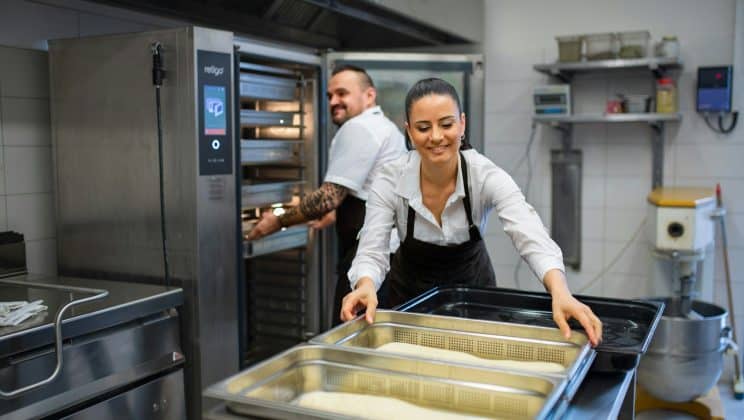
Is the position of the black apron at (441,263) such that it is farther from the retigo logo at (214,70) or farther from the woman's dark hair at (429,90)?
the retigo logo at (214,70)

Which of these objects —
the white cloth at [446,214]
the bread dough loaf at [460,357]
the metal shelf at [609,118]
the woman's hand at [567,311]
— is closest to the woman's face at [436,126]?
the white cloth at [446,214]

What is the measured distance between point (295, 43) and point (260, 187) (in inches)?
50.1

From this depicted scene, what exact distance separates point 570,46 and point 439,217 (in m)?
2.20

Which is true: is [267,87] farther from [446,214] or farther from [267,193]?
[446,214]

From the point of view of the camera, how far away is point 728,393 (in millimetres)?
4035

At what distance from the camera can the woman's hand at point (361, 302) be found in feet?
5.80

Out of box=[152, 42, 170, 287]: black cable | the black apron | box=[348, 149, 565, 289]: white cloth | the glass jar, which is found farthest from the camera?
the glass jar

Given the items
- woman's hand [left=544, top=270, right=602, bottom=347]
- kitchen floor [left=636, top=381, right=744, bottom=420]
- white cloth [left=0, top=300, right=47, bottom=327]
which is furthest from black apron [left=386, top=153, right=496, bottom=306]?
kitchen floor [left=636, top=381, right=744, bottom=420]

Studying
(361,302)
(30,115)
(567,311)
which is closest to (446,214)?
(361,302)

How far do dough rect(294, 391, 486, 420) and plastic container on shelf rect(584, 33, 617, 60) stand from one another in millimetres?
3207

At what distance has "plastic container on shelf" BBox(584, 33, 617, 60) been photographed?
4008 millimetres

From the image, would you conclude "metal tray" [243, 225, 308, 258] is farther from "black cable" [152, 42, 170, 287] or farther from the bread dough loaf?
the bread dough loaf

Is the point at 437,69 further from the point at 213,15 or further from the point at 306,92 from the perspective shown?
the point at 213,15

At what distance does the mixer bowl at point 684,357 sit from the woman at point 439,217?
1336 millimetres
